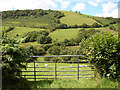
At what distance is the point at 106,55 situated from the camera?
176 inches

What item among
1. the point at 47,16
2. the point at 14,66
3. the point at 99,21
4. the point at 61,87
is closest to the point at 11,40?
the point at 14,66

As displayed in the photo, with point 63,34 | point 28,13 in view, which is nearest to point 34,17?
point 28,13

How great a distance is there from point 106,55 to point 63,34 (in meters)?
59.0

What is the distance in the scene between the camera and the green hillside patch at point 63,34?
60.8 metres

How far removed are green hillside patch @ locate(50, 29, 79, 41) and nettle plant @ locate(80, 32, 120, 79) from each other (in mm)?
54667

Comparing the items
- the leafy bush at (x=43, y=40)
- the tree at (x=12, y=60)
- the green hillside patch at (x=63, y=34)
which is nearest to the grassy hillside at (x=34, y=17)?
the green hillside patch at (x=63, y=34)

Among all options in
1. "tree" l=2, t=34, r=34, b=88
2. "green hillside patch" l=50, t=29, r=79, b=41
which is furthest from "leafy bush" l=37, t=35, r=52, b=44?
"tree" l=2, t=34, r=34, b=88

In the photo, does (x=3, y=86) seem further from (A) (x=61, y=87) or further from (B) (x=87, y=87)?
(B) (x=87, y=87)

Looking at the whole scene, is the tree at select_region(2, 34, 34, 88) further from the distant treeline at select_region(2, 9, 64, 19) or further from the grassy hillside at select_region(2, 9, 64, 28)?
the distant treeline at select_region(2, 9, 64, 19)

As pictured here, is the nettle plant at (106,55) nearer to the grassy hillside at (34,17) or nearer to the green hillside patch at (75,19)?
the green hillside patch at (75,19)

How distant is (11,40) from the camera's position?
4.28 meters

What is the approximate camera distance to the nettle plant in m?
4.38

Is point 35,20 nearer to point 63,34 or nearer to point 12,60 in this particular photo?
point 63,34

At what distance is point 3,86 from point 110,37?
4.13 meters
